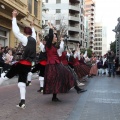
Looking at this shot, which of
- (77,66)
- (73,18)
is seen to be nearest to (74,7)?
(73,18)

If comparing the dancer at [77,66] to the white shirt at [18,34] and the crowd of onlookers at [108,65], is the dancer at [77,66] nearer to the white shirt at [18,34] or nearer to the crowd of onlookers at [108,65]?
the white shirt at [18,34]

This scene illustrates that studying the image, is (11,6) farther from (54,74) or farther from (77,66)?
(54,74)

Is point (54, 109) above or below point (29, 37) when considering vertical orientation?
below

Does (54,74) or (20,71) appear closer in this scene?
(20,71)

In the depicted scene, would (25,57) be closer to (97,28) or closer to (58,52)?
(58,52)

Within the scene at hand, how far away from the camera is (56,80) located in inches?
322

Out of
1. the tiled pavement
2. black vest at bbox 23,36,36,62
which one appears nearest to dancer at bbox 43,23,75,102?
the tiled pavement

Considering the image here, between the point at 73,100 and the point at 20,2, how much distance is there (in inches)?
649

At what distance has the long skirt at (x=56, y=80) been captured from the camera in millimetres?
8133

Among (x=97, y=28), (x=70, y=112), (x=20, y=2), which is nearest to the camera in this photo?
(x=70, y=112)

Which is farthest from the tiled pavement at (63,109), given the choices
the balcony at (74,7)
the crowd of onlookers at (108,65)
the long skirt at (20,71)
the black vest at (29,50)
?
the balcony at (74,7)

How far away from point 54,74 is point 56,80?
0.16 m

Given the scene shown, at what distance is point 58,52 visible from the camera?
8477 mm

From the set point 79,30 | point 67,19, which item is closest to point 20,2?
point 67,19
